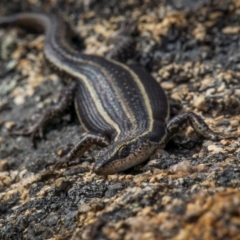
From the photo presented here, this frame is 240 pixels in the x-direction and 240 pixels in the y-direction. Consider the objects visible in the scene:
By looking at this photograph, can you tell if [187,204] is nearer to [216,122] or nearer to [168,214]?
[168,214]

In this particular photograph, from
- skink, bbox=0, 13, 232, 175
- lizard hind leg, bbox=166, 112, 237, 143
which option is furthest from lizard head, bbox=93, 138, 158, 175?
lizard hind leg, bbox=166, 112, 237, 143

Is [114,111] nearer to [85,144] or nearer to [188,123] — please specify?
[85,144]

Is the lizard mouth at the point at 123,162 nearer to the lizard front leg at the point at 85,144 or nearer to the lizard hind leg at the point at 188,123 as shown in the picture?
the lizard hind leg at the point at 188,123

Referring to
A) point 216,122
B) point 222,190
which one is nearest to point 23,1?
point 216,122

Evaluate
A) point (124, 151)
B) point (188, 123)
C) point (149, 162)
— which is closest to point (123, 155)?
point (124, 151)

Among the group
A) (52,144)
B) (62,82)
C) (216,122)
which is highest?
(62,82)

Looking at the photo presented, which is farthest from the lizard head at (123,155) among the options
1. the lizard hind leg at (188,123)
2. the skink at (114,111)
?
the lizard hind leg at (188,123)
